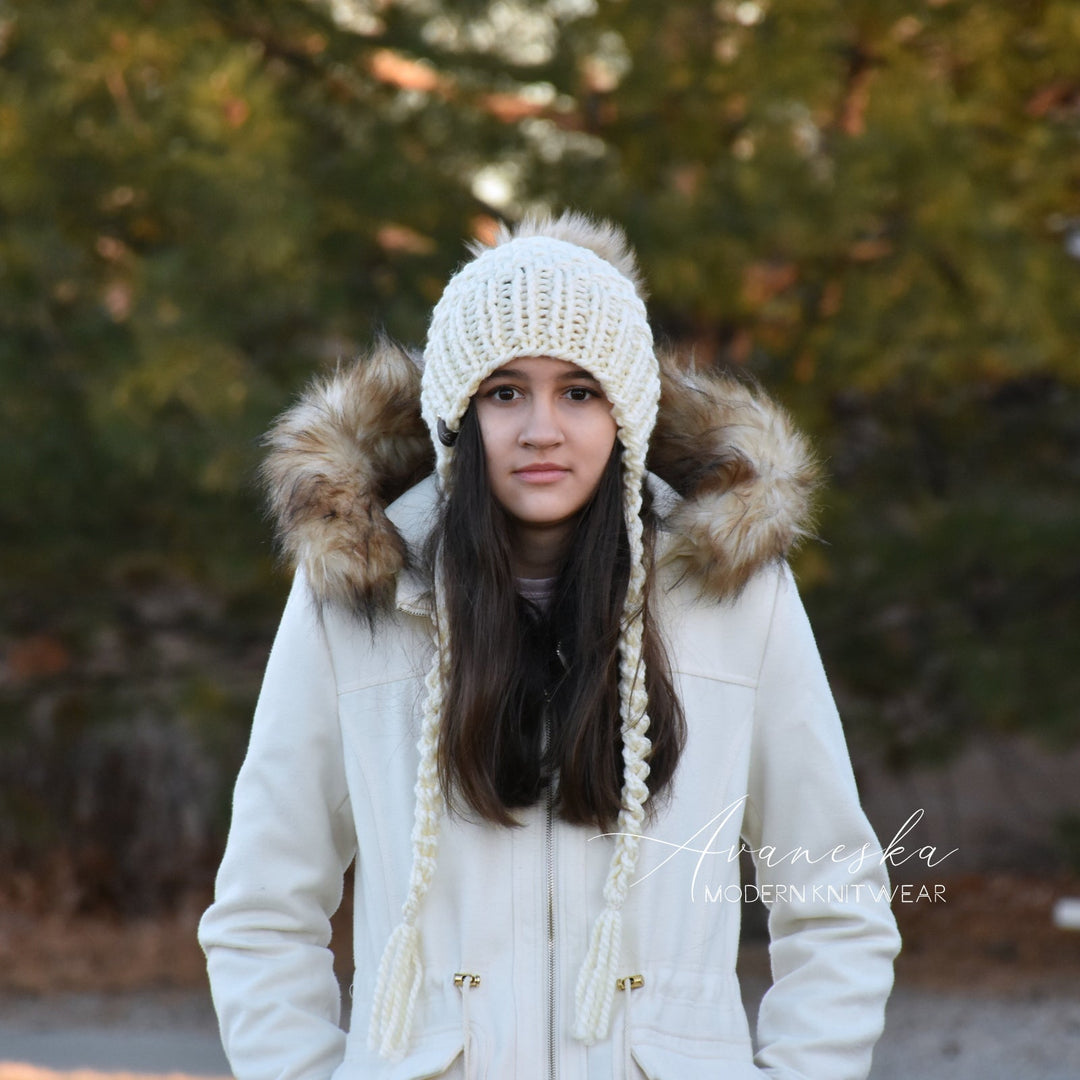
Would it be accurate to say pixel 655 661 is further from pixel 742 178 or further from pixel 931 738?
pixel 931 738

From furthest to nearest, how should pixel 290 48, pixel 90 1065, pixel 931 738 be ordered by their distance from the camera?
pixel 931 738 → pixel 290 48 → pixel 90 1065

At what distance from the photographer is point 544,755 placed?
2029mm

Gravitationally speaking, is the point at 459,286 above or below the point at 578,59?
below

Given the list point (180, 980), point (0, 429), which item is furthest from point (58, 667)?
point (0, 429)

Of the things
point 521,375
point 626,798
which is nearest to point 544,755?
point 626,798

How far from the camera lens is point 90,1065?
520 centimetres

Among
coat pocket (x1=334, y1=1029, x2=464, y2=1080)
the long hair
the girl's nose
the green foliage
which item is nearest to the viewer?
coat pocket (x1=334, y1=1029, x2=464, y2=1080)

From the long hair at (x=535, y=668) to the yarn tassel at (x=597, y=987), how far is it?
15 centimetres

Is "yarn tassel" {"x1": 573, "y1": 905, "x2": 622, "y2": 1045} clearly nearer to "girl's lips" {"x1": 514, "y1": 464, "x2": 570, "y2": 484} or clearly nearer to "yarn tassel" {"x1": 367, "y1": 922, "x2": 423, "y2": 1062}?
"yarn tassel" {"x1": 367, "y1": 922, "x2": 423, "y2": 1062}

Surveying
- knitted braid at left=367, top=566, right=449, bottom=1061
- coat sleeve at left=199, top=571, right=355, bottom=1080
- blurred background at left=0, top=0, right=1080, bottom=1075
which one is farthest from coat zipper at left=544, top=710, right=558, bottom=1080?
blurred background at left=0, top=0, right=1080, bottom=1075

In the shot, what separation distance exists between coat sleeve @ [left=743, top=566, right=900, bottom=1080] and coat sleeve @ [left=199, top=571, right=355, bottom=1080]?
0.56 meters

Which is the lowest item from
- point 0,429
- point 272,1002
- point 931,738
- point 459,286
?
point 272,1002

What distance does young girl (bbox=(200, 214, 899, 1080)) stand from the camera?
6.43ft

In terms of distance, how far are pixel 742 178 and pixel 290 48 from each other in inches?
66.3
